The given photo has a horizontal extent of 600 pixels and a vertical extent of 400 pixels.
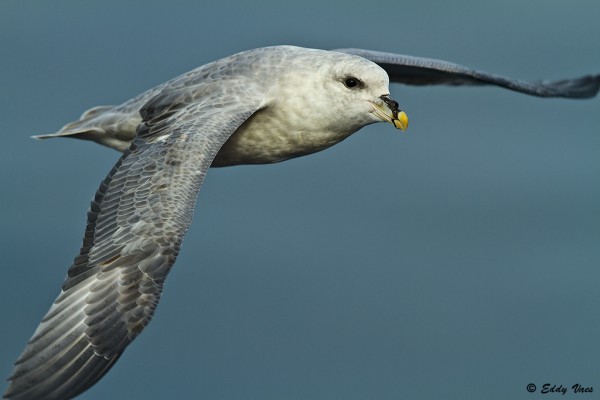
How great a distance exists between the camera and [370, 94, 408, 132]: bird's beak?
29.1 feet

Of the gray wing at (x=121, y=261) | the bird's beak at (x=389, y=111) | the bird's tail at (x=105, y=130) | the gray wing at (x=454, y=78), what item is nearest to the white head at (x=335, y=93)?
the bird's beak at (x=389, y=111)

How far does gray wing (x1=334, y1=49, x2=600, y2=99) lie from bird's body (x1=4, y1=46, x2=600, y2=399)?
5.62 feet

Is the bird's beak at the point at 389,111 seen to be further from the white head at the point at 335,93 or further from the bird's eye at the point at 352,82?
the bird's eye at the point at 352,82

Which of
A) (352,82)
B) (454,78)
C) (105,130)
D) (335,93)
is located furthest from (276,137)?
(454,78)

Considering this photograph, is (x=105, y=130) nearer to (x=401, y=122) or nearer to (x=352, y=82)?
(x=352, y=82)

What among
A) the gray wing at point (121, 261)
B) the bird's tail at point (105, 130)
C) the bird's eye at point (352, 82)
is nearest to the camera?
the gray wing at point (121, 261)

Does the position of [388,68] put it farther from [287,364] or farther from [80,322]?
[287,364]

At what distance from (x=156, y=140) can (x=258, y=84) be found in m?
1.08

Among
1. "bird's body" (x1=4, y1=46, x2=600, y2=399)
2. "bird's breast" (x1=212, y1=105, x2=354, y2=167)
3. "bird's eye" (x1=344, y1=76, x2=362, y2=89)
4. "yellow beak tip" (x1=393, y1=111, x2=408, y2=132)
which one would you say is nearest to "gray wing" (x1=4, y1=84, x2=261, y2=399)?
"bird's body" (x1=4, y1=46, x2=600, y2=399)

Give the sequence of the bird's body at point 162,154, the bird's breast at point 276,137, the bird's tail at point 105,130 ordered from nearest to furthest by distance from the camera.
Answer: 1. the bird's body at point 162,154
2. the bird's breast at point 276,137
3. the bird's tail at point 105,130

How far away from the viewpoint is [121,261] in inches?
318

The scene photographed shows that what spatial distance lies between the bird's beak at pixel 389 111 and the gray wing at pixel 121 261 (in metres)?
1.10

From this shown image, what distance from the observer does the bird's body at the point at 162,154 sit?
777cm

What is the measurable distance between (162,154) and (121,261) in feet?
3.27
